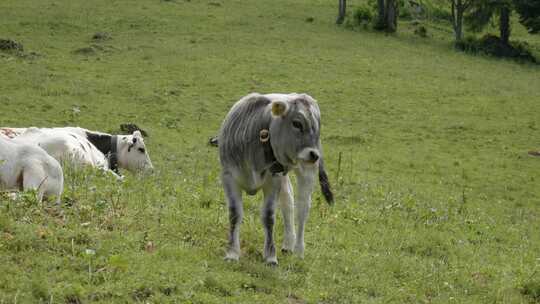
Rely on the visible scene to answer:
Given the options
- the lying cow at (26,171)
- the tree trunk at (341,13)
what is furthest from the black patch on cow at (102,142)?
A: the tree trunk at (341,13)

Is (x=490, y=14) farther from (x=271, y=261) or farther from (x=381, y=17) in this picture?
(x=271, y=261)

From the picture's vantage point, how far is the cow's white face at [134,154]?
14914 millimetres

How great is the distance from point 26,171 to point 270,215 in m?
2.63

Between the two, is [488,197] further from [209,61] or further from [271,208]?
[209,61]

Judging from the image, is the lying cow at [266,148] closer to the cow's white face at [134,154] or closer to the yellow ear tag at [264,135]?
the yellow ear tag at [264,135]

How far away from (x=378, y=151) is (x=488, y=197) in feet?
13.6

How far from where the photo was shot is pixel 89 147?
14.1 metres

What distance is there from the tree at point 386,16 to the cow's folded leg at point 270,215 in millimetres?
36609

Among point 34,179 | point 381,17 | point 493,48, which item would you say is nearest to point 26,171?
point 34,179

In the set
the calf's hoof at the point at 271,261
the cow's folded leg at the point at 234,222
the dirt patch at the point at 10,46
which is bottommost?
the dirt patch at the point at 10,46

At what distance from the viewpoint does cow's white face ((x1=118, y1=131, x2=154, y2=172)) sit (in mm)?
14914

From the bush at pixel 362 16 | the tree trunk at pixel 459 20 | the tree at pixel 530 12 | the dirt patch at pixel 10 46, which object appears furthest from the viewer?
the tree at pixel 530 12

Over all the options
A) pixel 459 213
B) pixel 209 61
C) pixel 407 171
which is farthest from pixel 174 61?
pixel 459 213

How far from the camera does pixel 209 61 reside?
104ft
